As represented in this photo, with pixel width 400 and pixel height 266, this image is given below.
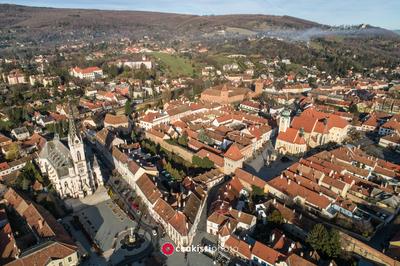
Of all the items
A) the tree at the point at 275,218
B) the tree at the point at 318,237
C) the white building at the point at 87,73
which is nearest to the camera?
the tree at the point at 318,237

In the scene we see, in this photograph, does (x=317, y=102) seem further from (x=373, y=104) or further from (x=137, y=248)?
(x=137, y=248)

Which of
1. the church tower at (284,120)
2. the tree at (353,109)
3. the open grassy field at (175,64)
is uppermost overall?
the church tower at (284,120)

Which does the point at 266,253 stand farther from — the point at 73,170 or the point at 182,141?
the point at 182,141

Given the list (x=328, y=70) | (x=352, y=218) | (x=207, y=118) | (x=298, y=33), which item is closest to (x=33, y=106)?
(x=207, y=118)

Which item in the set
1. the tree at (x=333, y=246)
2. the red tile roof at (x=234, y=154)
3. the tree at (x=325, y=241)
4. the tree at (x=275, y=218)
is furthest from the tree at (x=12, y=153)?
the tree at (x=333, y=246)

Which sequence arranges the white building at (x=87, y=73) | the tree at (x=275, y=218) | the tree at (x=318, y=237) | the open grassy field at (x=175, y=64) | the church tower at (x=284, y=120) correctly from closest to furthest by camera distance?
the tree at (x=318, y=237) → the tree at (x=275, y=218) → the church tower at (x=284, y=120) → the white building at (x=87, y=73) → the open grassy field at (x=175, y=64)

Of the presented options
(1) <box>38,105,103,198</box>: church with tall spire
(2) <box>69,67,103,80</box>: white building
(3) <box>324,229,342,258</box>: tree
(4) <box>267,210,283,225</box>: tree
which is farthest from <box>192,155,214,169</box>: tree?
(2) <box>69,67,103,80</box>: white building

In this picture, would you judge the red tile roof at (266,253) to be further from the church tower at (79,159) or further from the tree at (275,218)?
the church tower at (79,159)

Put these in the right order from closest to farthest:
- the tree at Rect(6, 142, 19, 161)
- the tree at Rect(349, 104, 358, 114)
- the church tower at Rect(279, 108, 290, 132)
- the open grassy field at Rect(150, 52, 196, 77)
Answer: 1. the tree at Rect(6, 142, 19, 161)
2. the church tower at Rect(279, 108, 290, 132)
3. the tree at Rect(349, 104, 358, 114)
4. the open grassy field at Rect(150, 52, 196, 77)

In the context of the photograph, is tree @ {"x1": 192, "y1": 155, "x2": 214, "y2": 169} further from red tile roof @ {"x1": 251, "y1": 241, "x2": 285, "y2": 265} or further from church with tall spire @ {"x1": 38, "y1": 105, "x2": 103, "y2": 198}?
red tile roof @ {"x1": 251, "y1": 241, "x2": 285, "y2": 265}
